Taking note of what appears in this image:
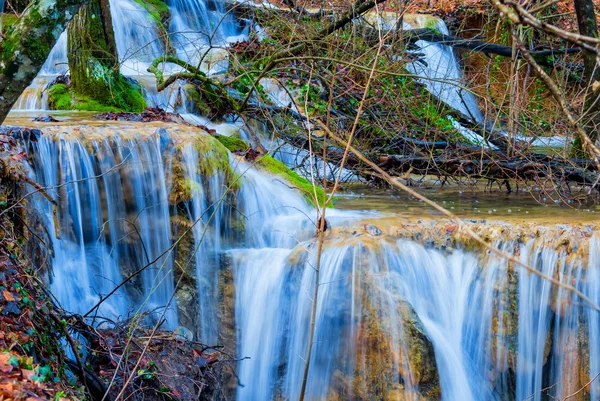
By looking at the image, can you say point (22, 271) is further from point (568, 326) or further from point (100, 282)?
point (568, 326)

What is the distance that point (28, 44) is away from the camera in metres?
3.81

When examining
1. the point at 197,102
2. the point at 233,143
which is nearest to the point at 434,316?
the point at 233,143

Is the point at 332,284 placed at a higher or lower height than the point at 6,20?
lower

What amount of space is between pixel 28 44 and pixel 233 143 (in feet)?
14.2

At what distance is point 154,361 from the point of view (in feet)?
15.0

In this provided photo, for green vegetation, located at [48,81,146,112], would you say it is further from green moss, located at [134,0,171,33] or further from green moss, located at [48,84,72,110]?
green moss, located at [134,0,171,33]

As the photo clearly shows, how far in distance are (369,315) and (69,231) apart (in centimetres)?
281

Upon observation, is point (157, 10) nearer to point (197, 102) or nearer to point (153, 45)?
point (153, 45)

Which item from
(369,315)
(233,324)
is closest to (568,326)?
(369,315)

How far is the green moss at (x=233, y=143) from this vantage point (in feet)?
25.8

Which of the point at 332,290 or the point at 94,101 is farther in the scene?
the point at 94,101

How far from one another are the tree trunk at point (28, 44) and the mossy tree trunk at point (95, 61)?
502cm

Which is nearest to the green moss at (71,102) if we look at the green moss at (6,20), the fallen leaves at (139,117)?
the fallen leaves at (139,117)

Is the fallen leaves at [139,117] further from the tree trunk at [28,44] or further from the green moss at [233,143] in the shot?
the tree trunk at [28,44]
